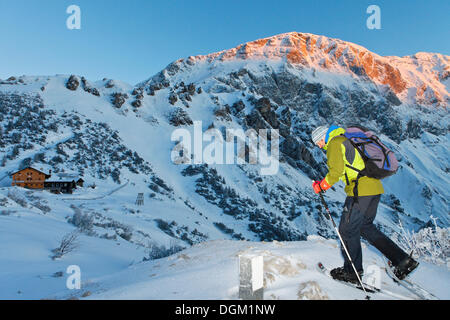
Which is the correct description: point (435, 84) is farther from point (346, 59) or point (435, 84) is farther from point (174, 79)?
point (174, 79)

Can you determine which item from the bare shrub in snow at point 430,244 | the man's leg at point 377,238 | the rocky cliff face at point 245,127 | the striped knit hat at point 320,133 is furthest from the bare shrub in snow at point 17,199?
the bare shrub in snow at point 430,244

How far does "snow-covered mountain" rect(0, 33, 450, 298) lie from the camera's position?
13.4 meters

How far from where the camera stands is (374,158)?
3613 millimetres

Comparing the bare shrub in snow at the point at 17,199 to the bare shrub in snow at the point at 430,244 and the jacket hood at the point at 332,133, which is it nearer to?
the jacket hood at the point at 332,133

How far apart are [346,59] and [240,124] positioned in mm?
101834

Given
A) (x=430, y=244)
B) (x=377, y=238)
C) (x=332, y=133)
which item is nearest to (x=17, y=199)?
(x=332, y=133)

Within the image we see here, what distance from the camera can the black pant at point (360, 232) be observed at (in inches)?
147

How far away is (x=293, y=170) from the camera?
187 ft

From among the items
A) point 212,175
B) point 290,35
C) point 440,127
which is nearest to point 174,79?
point 290,35

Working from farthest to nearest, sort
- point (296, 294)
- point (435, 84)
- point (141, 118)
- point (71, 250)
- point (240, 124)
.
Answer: point (435, 84), point (240, 124), point (141, 118), point (71, 250), point (296, 294)

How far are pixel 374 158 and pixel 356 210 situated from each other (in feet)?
2.39

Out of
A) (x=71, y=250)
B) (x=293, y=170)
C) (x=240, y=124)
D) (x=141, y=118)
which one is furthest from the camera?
(x=240, y=124)

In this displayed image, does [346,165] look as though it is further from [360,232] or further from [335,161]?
[360,232]
